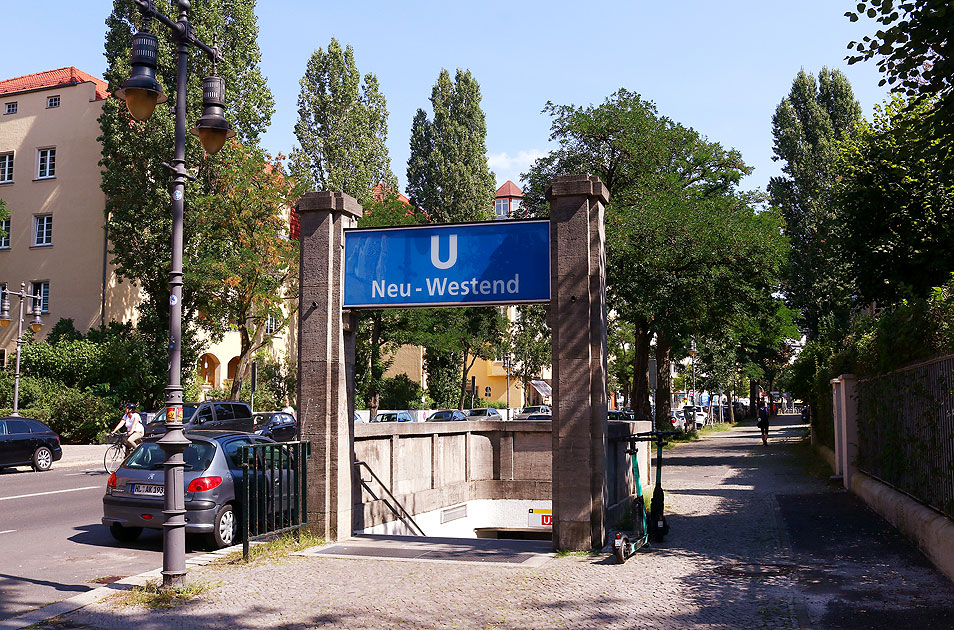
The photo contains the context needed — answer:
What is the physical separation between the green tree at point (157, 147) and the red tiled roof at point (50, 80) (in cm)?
756

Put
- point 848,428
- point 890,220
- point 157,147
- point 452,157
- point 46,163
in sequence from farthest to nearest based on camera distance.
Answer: point 452,157 → point 46,163 → point 157,147 → point 890,220 → point 848,428

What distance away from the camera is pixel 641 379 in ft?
109

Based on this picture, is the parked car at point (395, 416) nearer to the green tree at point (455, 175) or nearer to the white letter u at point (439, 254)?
the green tree at point (455, 175)

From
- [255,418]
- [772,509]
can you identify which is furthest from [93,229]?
[772,509]

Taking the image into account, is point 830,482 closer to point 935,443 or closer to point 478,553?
point 935,443

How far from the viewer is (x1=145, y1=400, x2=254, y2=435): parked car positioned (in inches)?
963

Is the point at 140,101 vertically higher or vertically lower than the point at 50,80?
lower

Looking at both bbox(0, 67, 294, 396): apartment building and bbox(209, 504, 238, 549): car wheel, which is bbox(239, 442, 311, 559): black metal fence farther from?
bbox(0, 67, 294, 396): apartment building

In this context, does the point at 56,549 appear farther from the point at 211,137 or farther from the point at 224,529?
the point at 211,137

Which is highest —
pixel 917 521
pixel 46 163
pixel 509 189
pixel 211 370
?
pixel 509 189

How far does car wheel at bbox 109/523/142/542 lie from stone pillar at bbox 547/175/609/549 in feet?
19.6

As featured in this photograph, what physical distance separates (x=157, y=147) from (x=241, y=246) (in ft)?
16.8

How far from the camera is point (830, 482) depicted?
58.3ft

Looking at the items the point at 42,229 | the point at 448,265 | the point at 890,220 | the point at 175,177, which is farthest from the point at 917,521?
the point at 42,229
